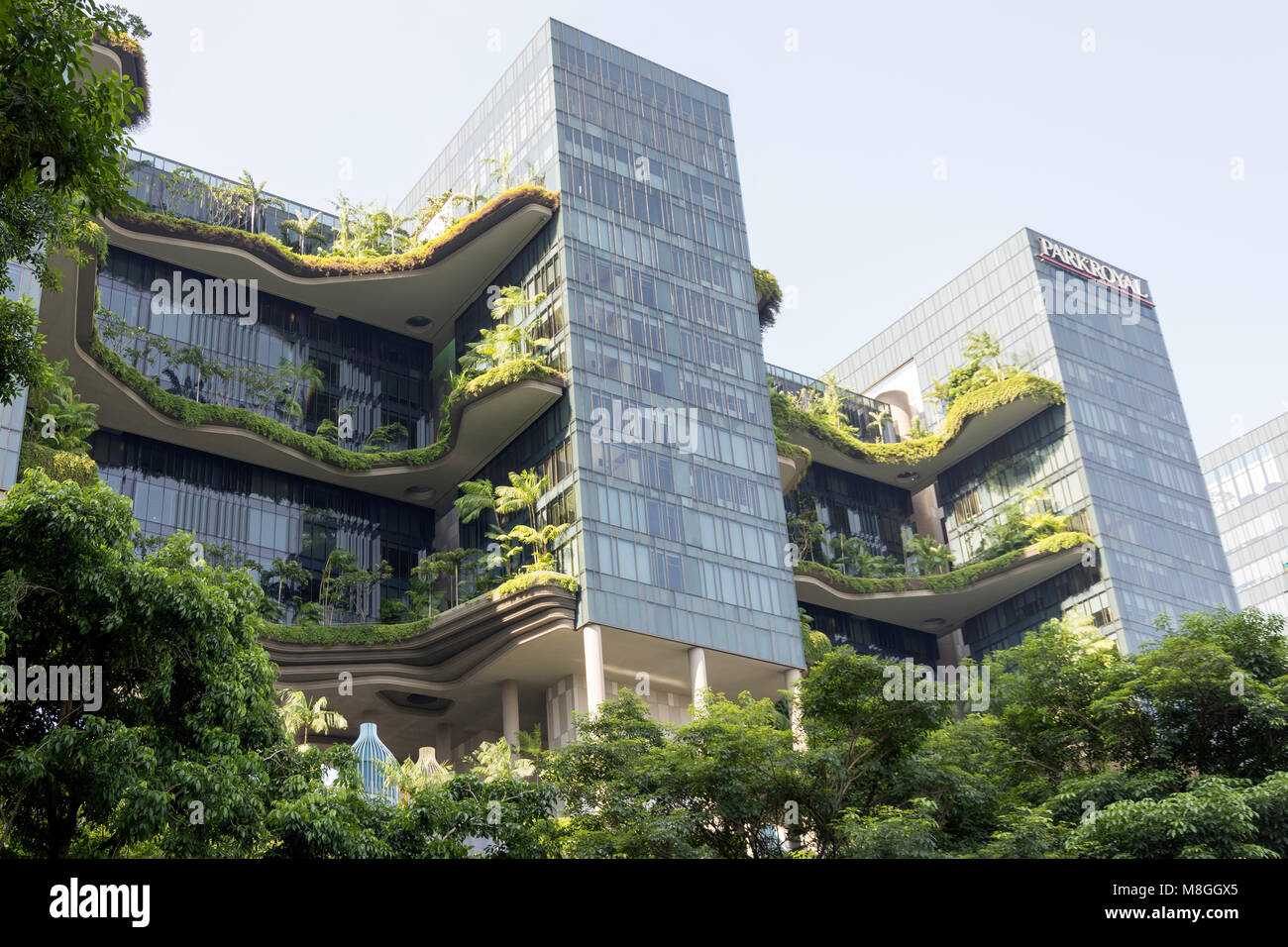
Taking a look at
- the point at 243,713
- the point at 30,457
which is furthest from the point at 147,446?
the point at 243,713

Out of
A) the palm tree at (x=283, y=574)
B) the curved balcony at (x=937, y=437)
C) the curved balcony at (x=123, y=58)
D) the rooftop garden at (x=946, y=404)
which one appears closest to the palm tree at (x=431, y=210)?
the curved balcony at (x=123, y=58)

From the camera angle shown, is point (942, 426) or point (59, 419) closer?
point (59, 419)

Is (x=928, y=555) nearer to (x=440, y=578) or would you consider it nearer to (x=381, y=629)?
(x=440, y=578)

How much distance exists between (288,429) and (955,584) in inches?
1313

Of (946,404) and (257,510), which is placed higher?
(946,404)

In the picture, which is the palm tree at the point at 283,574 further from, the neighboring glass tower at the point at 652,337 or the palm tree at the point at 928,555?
the palm tree at the point at 928,555

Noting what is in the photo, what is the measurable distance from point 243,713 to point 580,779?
39.5ft

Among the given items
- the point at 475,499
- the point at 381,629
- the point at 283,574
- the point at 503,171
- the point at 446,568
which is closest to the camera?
the point at 381,629

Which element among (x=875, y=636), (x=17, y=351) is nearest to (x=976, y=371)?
(x=875, y=636)

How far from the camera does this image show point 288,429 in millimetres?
56438

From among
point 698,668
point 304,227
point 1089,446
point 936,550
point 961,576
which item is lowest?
point 698,668

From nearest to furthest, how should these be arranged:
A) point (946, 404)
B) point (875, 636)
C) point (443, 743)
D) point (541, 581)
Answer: point (541, 581) < point (443, 743) < point (875, 636) < point (946, 404)

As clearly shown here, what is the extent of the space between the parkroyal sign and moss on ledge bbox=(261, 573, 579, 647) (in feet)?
140
